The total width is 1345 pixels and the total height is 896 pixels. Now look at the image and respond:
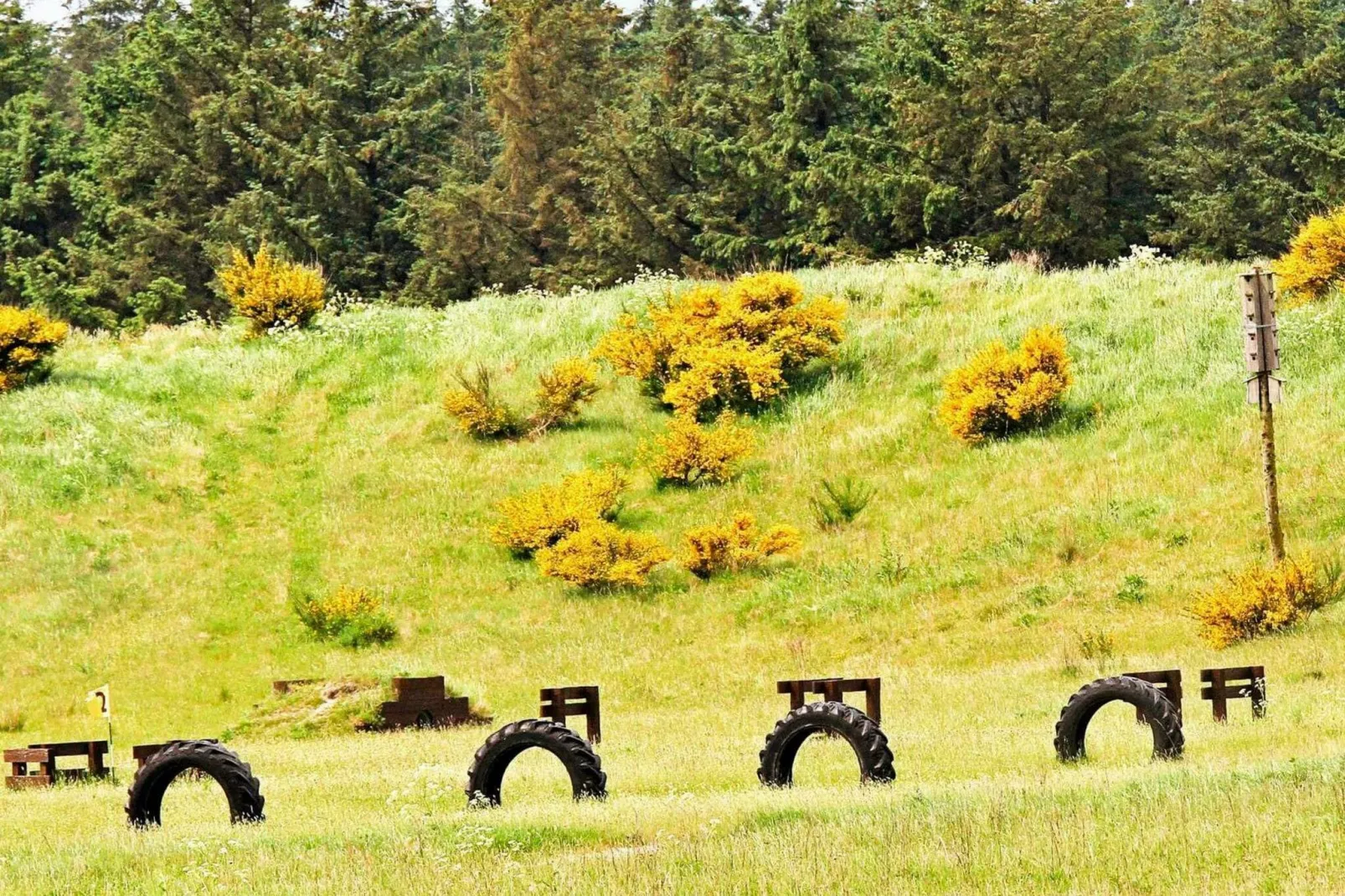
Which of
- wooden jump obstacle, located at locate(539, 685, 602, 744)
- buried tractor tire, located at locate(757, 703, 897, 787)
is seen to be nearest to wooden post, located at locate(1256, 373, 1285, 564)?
wooden jump obstacle, located at locate(539, 685, 602, 744)

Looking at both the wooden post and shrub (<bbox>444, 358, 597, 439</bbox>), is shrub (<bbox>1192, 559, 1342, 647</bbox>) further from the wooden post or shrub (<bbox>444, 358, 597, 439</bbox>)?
shrub (<bbox>444, 358, 597, 439</bbox>)

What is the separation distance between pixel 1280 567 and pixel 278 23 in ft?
173

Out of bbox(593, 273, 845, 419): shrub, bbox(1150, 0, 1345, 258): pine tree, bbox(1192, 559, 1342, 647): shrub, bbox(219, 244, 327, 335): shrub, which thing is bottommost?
bbox(1192, 559, 1342, 647): shrub

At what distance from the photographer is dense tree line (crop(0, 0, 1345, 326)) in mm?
53125

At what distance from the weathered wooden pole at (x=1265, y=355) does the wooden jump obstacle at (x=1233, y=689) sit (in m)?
7.38

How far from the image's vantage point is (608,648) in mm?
27922

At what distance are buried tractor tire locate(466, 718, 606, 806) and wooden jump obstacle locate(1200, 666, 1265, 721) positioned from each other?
7059mm

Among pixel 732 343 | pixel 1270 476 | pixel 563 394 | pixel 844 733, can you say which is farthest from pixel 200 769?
pixel 732 343

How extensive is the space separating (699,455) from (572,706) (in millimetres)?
14063

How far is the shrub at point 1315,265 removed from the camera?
1385 inches

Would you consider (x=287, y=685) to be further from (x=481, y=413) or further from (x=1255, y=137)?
(x=1255, y=137)

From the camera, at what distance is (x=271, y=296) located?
42.6m

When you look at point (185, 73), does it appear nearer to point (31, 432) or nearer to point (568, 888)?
point (31, 432)

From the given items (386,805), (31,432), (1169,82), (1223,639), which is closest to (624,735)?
(386,805)
